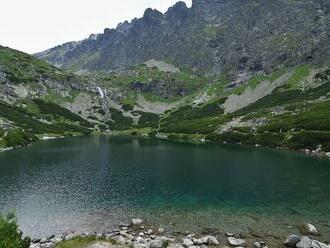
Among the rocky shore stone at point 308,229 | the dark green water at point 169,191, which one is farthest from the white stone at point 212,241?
the rocky shore stone at point 308,229

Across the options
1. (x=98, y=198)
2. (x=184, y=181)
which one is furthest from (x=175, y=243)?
(x=184, y=181)

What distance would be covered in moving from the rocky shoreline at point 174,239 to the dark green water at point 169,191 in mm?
3110

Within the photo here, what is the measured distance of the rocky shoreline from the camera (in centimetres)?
4944

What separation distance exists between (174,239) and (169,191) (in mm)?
29727

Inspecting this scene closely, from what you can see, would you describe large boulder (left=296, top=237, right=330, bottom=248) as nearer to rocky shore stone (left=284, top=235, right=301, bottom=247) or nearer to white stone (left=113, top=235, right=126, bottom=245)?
rocky shore stone (left=284, top=235, right=301, bottom=247)

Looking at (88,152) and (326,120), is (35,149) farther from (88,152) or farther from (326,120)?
(326,120)

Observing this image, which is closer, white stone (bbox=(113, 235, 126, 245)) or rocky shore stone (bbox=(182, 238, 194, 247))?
white stone (bbox=(113, 235, 126, 245))

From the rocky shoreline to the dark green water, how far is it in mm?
3110

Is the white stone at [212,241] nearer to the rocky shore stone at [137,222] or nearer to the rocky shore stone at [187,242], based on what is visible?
the rocky shore stone at [187,242]

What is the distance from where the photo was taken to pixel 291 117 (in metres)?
186

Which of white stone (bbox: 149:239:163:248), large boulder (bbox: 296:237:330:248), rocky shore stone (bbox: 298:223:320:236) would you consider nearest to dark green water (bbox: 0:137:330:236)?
rocky shore stone (bbox: 298:223:320:236)

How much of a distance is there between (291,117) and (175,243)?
149 metres

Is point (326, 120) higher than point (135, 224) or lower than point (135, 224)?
higher

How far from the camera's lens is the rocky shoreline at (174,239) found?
4944 centimetres
